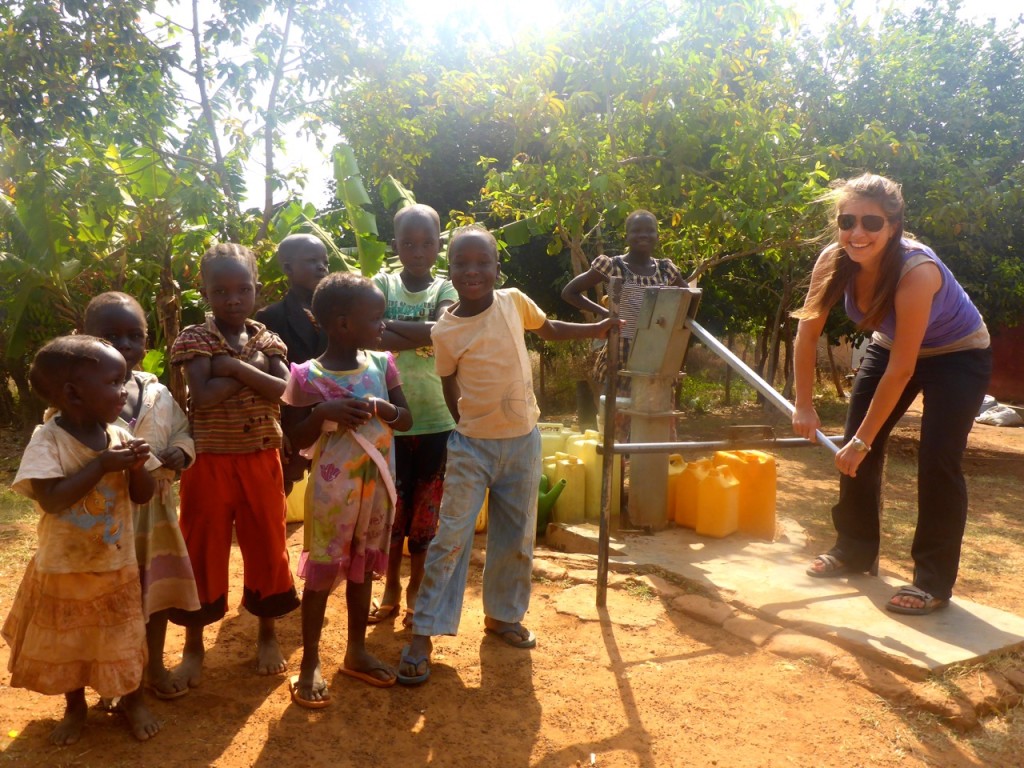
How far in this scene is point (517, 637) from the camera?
2971mm

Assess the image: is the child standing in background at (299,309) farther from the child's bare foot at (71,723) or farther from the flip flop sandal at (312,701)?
the child's bare foot at (71,723)

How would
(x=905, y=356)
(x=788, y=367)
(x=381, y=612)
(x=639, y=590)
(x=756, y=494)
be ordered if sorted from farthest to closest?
1. (x=788, y=367)
2. (x=756, y=494)
3. (x=639, y=590)
4. (x=381, y=612)
5. (x=905, y=356)

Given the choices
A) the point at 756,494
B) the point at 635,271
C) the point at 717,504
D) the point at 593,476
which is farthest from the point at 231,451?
the point at 635,271

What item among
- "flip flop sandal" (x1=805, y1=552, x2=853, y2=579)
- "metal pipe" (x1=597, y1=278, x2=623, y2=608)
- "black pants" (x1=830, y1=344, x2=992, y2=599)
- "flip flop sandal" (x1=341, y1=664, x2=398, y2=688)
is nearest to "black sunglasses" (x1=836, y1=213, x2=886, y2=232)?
"black pants" (x1=830, y1=344, x2=992, y2=599)

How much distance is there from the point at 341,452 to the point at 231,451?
38 cm

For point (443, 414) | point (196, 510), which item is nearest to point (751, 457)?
point (443, 414)

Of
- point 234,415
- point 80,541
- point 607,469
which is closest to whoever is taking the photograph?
point 80,541

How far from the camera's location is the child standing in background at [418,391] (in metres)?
2.98

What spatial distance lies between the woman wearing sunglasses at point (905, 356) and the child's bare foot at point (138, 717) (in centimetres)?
233

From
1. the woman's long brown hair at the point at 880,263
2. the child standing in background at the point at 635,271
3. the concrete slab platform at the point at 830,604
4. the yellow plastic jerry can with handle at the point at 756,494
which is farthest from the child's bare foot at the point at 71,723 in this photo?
the child standing in background at the point at 635,271

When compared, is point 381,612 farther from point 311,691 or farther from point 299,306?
point 299,306

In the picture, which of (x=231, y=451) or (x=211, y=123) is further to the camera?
(x=211, y=123)

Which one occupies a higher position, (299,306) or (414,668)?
(299,306)

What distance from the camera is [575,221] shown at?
6105 mm
